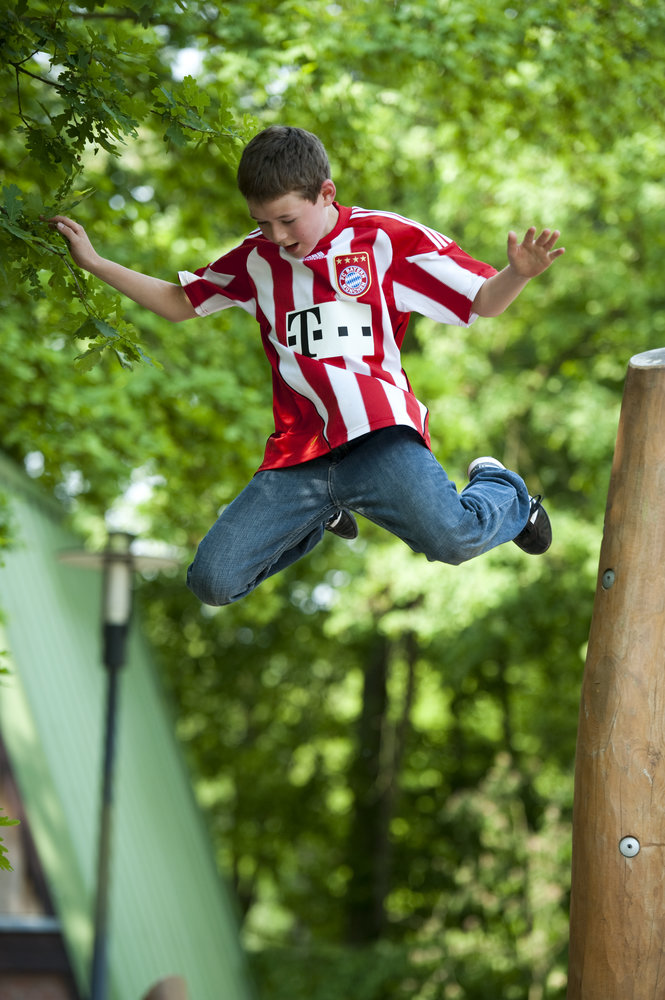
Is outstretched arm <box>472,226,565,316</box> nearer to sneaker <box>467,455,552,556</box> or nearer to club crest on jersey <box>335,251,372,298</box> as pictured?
club crest on jersey <box>335,251,372,298</box>

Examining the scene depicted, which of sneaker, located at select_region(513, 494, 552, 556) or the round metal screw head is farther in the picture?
sneaker, located at select_region(513, 494, 552, 556)

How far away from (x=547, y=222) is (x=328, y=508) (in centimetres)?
847

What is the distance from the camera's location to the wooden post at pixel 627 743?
9.54 feet

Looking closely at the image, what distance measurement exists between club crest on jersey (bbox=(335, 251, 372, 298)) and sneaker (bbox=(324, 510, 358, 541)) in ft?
2.03

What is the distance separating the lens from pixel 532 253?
9.12 feet

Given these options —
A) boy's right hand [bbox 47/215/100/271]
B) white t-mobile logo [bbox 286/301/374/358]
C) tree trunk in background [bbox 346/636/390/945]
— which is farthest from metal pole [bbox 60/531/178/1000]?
tree trunk in background [bbox 346/636/390/945]

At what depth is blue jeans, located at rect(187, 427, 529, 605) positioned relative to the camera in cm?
287

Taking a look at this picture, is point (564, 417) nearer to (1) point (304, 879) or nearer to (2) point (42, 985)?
(2) point (42, 985)

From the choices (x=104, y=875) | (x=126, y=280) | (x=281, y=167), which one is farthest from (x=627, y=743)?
(x=104, y=875)

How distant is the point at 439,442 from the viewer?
32.9ft

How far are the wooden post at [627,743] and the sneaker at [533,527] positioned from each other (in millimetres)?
260

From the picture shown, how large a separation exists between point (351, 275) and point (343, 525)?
738 mm

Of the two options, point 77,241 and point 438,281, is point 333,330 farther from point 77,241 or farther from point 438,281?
point 77,241

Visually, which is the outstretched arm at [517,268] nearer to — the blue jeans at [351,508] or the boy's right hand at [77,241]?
the blue jeans at [351,508]
